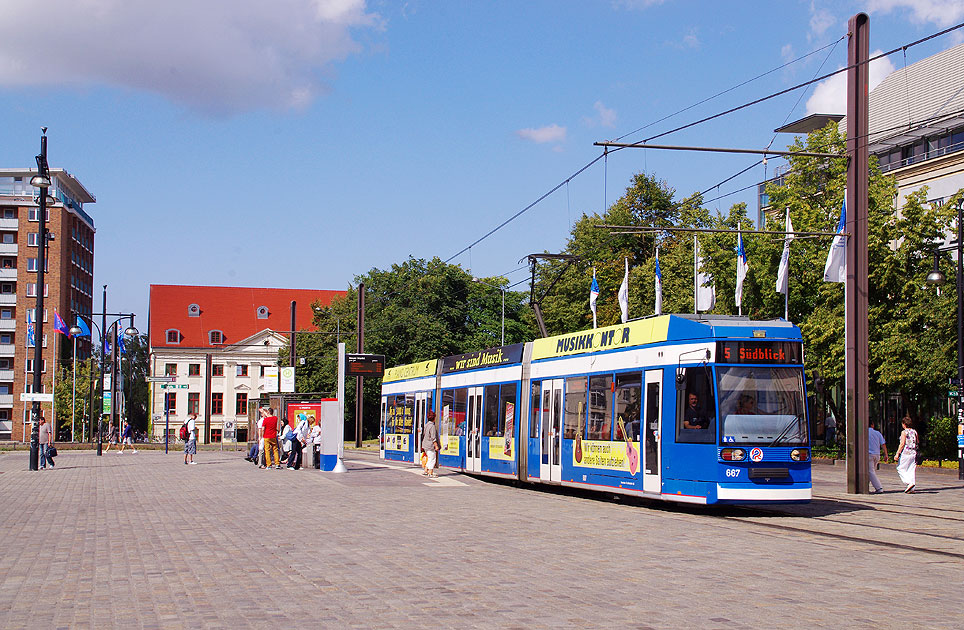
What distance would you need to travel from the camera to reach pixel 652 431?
1780cm

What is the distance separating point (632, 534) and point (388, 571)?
14.7ft

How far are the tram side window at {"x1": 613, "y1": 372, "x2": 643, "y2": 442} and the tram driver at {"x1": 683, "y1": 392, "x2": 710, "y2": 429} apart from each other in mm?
1348

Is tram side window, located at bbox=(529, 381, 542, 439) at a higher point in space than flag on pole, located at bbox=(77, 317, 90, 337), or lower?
lower

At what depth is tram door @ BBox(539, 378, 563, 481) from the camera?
71.5ft

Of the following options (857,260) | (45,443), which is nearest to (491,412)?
(857,260)

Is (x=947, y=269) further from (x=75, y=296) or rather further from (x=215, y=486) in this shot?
(x=75, y=296)

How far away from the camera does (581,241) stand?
6450 centimetres

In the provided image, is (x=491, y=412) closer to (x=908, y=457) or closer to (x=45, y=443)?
(x=908, y=457)

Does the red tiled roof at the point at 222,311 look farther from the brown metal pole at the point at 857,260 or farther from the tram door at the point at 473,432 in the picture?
the brown metal pole at the point at 857,260

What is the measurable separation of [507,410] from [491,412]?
3.90 ft

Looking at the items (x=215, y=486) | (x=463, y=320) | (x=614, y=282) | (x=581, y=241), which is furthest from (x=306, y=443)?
(x=463, y=320)

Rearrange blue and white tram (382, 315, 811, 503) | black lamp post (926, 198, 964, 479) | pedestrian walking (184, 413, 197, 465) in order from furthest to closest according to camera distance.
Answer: pedestrian walking (184, 413, 197, 465)
black lamp post (926, 198, 964, 479)
blue and white tram (382, 315, 811, 503)

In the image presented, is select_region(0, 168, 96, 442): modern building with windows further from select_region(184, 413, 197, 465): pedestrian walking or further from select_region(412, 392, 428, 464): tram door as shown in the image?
select_region(412, 392, 428, 464): tram door

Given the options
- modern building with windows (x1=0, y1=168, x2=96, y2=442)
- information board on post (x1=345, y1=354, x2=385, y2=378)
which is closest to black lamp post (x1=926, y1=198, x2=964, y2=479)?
information board on post (x1=345, y1=354, x2=385, y2=378)
